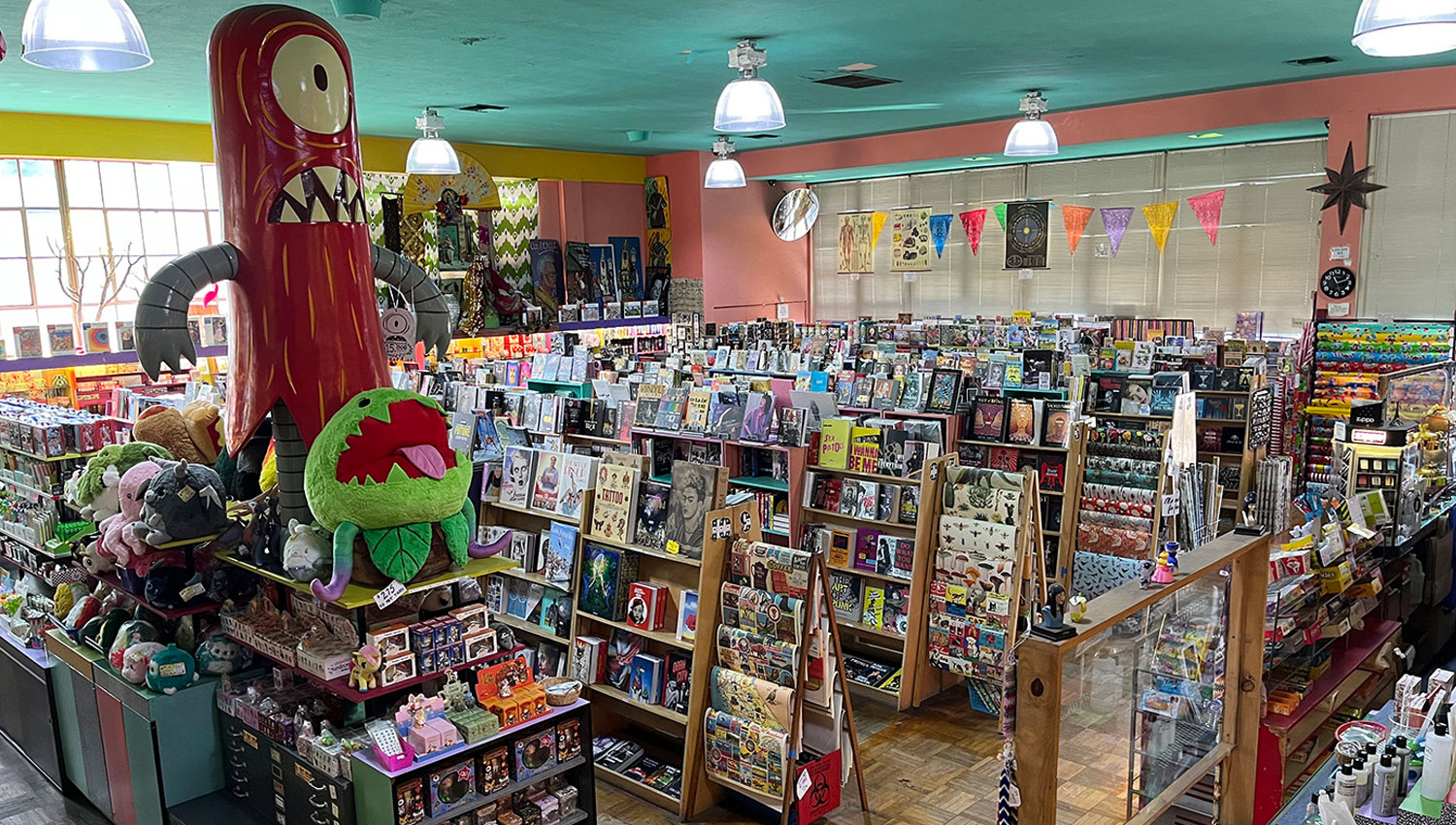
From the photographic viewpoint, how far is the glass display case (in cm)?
198

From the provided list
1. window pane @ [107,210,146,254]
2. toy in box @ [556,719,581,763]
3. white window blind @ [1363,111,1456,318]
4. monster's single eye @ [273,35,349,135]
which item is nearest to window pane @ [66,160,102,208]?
window pane @ [107,210,146,254]

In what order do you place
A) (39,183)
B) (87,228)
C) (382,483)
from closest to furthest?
1. (382,483)
2. (39,183)
3. (87,228)

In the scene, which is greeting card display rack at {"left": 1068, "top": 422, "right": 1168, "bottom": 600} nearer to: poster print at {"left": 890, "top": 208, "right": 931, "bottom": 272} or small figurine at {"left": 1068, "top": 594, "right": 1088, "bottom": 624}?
small figurine at {"left": 1068, "top": 594, "right": 1088, "bottom": 624}

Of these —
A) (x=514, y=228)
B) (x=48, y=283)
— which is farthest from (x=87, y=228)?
(x=514, y=228)

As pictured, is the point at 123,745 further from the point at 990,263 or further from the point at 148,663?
the point at 990,263

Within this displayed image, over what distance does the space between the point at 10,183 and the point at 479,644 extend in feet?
35.2

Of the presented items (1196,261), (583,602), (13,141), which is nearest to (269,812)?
(583,602)

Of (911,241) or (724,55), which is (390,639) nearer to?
(724,55)

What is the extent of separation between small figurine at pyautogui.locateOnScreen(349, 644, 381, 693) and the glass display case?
7.14 feet

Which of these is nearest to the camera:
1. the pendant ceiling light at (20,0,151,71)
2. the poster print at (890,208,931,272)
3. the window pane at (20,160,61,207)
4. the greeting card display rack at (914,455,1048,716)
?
the pendant ceiling light at (20,0,151,71)

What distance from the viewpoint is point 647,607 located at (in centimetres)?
450

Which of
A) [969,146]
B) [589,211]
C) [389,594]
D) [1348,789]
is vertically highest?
[969,146]

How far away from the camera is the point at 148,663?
3.84 metres

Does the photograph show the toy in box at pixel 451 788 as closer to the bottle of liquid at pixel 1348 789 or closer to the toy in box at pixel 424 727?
the toy in box at pixel 424 727
